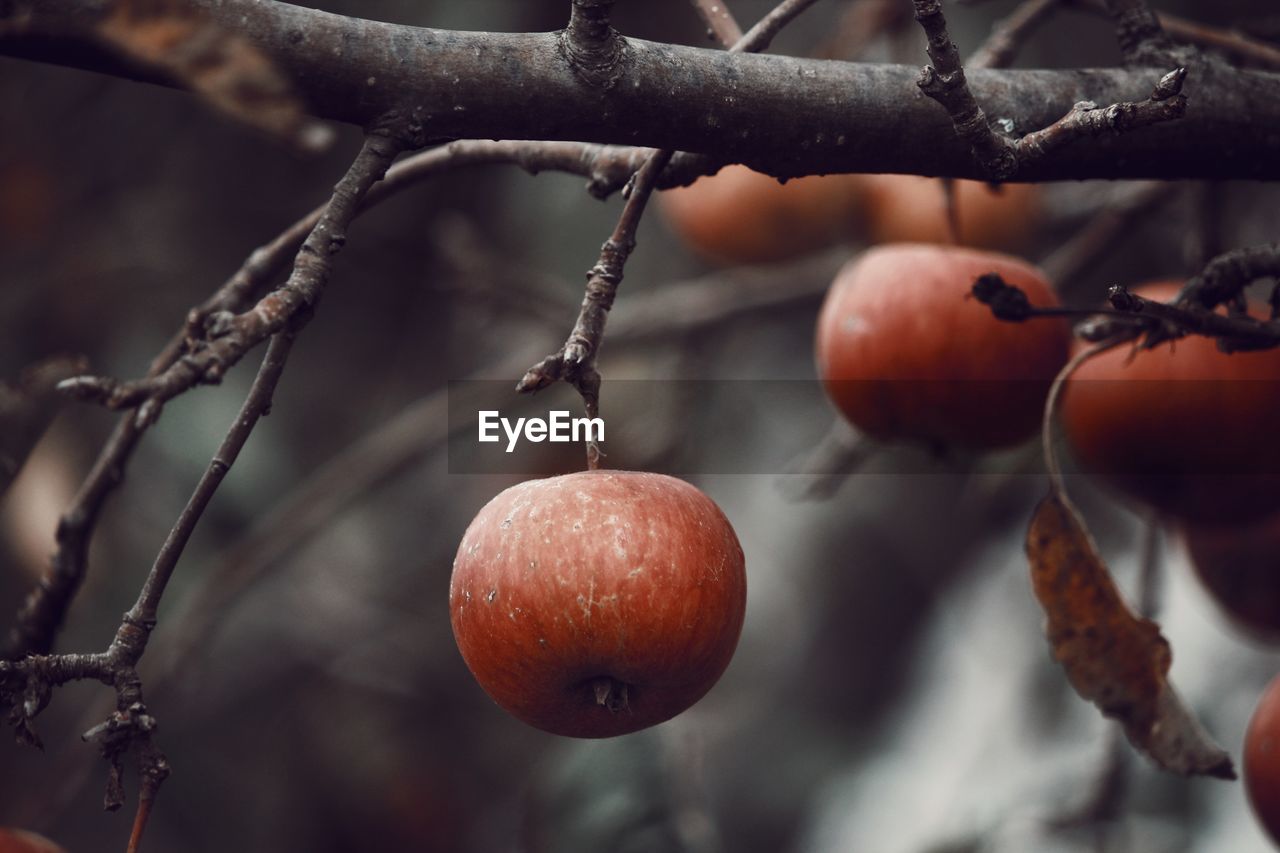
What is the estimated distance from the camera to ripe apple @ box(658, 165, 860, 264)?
1.60m

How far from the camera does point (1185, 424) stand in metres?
0.98

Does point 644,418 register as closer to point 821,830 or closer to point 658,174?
point 821,830

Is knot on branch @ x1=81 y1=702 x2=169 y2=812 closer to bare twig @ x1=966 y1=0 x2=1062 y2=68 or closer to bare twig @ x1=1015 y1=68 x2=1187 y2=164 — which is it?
bare twig @ x1=1015 y1=68 x2=1187 y2=164

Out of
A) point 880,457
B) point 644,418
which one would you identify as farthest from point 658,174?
point 880,457

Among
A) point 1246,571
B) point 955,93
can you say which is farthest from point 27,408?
point 1246,571

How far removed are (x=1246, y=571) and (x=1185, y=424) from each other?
1.26ft

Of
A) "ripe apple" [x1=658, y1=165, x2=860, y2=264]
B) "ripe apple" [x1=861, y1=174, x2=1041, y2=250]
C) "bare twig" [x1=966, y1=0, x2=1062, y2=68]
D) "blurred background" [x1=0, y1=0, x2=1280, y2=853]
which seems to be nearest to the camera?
"bare twig" [x1=966, y1=0, x2=1062, y2=68]

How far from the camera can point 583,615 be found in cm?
68

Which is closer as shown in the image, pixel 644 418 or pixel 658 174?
pixel 658 174

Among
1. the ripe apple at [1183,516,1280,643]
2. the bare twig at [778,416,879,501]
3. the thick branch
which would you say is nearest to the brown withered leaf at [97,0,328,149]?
the thick branch

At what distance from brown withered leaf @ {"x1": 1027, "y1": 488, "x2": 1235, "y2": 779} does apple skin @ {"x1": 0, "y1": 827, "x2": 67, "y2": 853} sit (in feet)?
2.44

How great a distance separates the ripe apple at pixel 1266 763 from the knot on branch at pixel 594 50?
2.70 ft

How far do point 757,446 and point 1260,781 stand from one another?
1.36m

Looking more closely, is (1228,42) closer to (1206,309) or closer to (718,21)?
(1206,309)
